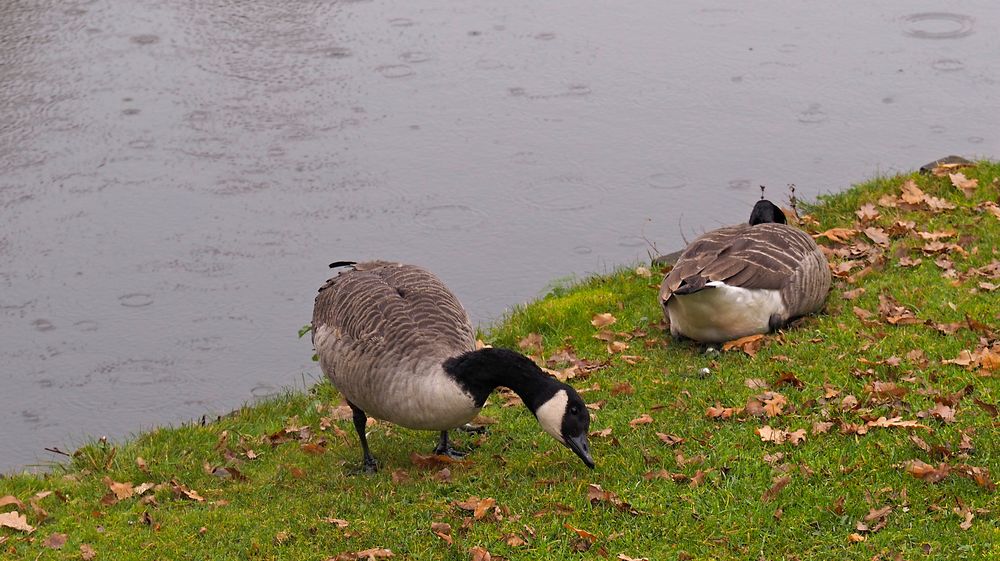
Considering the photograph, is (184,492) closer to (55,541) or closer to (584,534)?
(55,541)

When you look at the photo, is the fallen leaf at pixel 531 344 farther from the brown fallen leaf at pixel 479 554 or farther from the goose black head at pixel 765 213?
the brown fallen leaf at pixel 479 554

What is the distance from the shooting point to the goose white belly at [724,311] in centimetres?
759

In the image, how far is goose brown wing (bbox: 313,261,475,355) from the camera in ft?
20.9

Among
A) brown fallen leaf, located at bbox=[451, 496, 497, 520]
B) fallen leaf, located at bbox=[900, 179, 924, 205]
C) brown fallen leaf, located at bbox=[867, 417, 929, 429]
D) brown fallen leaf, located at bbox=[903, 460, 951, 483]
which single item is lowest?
fallen leaf, located at bbox=[900, 179, 924, 205]

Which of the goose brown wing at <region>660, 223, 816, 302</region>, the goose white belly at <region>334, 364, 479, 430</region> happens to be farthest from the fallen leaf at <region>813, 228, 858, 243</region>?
the goose white belly at <region>334, 364, 479, 430</region>

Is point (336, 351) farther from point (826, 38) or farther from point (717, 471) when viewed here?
point (826, 38)

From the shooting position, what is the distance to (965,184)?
10.1 m

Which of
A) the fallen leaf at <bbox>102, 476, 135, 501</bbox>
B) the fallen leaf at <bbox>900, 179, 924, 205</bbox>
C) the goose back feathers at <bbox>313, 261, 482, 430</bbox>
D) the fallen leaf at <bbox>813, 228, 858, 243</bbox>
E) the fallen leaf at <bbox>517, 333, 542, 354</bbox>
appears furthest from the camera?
the fallen leaf at <bbox>900, 179, 924, 205</bbox>

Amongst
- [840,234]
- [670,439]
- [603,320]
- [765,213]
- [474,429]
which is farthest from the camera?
[840,234]

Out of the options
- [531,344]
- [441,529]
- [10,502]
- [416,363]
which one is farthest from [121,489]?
[531,344]

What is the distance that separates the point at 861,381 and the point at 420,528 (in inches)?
109

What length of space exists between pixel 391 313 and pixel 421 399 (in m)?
0.65

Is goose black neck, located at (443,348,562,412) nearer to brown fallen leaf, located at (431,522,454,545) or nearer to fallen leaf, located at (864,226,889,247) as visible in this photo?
brown fallen leaf, located at (431,522,454,545)

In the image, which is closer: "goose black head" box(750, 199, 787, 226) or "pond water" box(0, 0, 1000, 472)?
"goose black head" box(750, 199, 787, 226)
